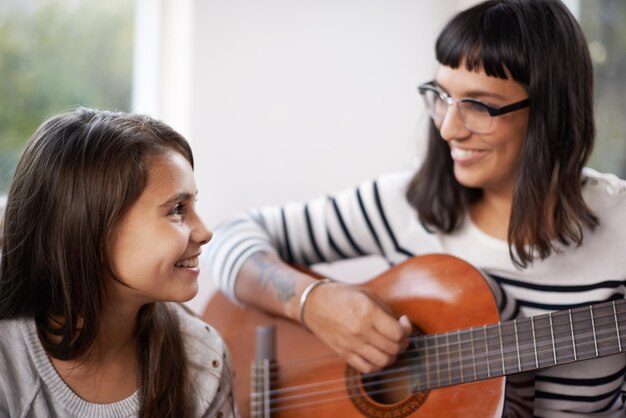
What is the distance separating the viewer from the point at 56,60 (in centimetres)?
198

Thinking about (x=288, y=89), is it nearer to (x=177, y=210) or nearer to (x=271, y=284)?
(x=271, y=284)

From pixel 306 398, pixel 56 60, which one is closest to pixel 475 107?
pixel 306 398

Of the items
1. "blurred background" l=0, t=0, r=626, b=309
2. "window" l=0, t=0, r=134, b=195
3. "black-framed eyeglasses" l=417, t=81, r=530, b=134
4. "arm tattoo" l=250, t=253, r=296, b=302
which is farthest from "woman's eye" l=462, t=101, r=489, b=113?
"window" l=0, t=0, r=134, b=195

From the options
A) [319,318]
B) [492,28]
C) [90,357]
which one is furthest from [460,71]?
[90,357]

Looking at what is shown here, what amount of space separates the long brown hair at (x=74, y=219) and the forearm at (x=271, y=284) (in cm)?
38

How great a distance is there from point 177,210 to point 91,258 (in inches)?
5.7

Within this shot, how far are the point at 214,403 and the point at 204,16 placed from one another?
105cm

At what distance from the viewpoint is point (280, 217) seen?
1692 millimetres

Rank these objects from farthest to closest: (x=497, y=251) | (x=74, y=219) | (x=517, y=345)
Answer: (x=497, y=251)
(x=517, y=345)
(x=74, y=219)

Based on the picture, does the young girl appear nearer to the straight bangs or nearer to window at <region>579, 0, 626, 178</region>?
the straight bangs

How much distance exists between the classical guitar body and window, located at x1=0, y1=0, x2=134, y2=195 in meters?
0.76

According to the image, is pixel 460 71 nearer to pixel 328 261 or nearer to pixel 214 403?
pixel 328 261

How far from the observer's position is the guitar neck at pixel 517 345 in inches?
45.0

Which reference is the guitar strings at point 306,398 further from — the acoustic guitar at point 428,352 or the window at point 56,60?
the window at point 56,60
